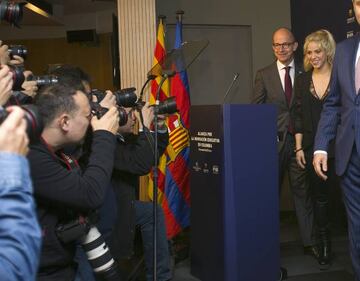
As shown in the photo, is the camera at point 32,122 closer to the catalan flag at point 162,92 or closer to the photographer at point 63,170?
the photographer at point 63,170

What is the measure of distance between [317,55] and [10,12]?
2073mm

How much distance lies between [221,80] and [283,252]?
85.2 inches

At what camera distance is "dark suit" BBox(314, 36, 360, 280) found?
2.07 metres

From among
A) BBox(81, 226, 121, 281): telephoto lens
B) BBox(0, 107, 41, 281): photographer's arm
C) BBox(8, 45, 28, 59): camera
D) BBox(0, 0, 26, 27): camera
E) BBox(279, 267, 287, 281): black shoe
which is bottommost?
BBox(279, 267, 287, 281): black shoe

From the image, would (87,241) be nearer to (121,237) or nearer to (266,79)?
(121,237)

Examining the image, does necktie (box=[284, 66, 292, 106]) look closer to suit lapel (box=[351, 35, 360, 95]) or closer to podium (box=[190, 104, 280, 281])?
podium (box=[190, 104, 280, 281])

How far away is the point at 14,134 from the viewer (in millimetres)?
786

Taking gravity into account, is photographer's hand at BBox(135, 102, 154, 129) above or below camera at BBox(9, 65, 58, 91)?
below

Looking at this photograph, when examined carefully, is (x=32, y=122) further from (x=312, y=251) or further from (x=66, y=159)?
(x=312, y=251)

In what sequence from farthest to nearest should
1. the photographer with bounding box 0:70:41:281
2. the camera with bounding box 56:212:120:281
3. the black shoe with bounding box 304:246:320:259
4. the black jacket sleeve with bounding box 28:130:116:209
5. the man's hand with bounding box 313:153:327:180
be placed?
the black shoe with bounding box 304:246:320:259 → the man's hand with bounding box 313:153:327:180 → the camera with bounding box 56:212:120:281 → the black jacket sleeve with bounding box 28:130:116:209 → the photographer with bounding box 0:70:41:281

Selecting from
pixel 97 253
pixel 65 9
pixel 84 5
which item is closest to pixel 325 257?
pixel 97 253

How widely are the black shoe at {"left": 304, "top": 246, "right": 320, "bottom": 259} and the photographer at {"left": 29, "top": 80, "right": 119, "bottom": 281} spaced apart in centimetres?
211

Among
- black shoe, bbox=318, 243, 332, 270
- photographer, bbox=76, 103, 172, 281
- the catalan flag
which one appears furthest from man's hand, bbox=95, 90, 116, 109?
black shoe, bbox=318, 243, 332, 270

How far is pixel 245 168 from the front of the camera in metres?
2.70
